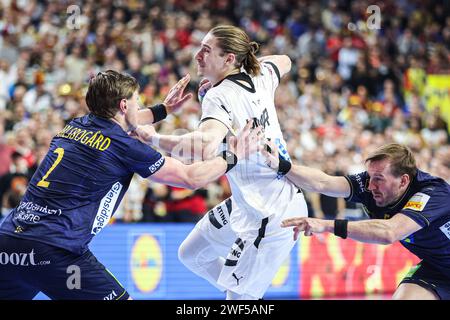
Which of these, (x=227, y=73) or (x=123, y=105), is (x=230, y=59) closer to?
(x=227, y=73)

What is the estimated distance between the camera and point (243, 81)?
7457mm

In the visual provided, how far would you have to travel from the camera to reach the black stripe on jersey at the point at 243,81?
741cm

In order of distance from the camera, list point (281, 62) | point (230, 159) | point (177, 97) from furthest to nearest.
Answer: point (281, 62)
point (177, 97)
point (230, 159)

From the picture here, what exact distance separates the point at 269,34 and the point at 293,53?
3.44 feet

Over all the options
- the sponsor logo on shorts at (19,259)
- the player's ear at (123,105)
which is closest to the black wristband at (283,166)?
the player's ear at (123,105)

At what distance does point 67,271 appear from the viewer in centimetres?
593

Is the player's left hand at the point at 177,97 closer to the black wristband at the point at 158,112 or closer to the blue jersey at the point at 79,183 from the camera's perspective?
the black wristband at the point at 158,112

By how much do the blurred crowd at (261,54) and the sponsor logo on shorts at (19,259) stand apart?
6.58 m

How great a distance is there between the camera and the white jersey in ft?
Result: 23.8

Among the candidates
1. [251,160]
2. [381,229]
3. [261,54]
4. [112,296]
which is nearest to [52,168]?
[112,296]

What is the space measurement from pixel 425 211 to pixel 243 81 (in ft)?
7.24

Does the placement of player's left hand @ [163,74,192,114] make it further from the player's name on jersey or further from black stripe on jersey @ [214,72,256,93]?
the player's name on jersey

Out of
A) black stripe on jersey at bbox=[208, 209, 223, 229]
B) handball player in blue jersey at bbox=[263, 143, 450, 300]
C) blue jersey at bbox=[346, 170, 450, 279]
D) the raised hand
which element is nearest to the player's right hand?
handball player in blue jersey at bbox=[263, 143, 450, 300]
